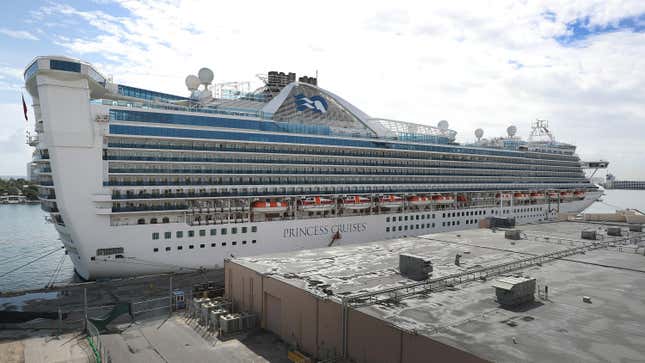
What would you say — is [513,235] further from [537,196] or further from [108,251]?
[537,196]

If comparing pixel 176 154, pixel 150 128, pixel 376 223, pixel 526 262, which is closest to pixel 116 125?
pixel 150 128

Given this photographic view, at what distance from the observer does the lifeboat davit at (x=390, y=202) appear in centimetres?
4297

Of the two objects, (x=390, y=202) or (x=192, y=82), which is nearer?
(x=192, y=82)

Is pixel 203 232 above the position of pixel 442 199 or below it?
below

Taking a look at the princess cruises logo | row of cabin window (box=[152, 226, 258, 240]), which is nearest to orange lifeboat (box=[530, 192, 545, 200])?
the princess cruises logo

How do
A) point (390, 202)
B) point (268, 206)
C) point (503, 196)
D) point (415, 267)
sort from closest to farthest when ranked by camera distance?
point (415, 267) < point (268, 206) < point (390, 202) < point (503, 196)

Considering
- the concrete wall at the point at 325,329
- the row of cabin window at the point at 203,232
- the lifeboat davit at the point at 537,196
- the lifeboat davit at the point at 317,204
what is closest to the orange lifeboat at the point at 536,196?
the lifeboat davit at the point at 537,196

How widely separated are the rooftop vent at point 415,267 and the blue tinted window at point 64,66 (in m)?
23.2

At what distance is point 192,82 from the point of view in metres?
38.0

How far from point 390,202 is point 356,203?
461cm

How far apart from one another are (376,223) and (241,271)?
21.8 m

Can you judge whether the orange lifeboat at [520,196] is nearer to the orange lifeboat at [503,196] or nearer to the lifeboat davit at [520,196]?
the lifeboat davit at [520,196]

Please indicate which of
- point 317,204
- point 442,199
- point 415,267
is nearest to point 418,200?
point 442,199

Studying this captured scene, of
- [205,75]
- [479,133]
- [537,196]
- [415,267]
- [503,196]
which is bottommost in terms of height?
[415,267]
